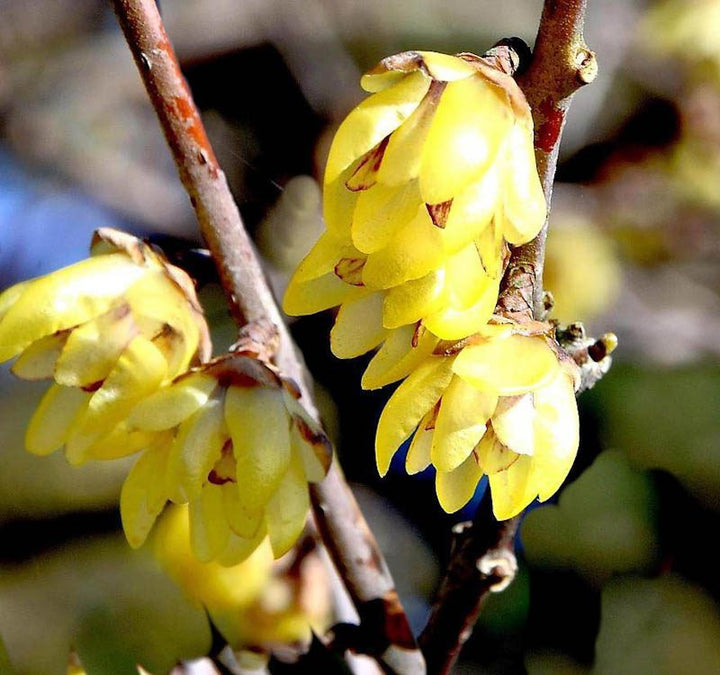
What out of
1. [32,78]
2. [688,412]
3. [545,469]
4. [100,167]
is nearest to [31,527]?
[100,167]

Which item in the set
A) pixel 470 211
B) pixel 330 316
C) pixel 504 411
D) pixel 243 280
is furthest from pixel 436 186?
pixel 330 316

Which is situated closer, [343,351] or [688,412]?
[343,351]

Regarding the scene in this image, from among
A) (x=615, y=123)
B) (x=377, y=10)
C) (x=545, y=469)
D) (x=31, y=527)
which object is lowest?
(x=31, y=527)

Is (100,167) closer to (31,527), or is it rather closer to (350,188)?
(31,527)

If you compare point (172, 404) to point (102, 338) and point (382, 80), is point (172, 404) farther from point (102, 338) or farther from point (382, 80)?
point (382, 80)

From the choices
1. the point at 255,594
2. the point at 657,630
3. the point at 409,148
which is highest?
the point at 409,148

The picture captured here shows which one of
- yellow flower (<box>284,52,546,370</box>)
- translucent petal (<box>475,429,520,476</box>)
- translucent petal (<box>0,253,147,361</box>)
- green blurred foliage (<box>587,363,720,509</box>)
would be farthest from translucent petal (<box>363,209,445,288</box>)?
green blurred foliage (<box>587,363,720,509</box>)

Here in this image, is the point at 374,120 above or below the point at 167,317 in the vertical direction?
above
